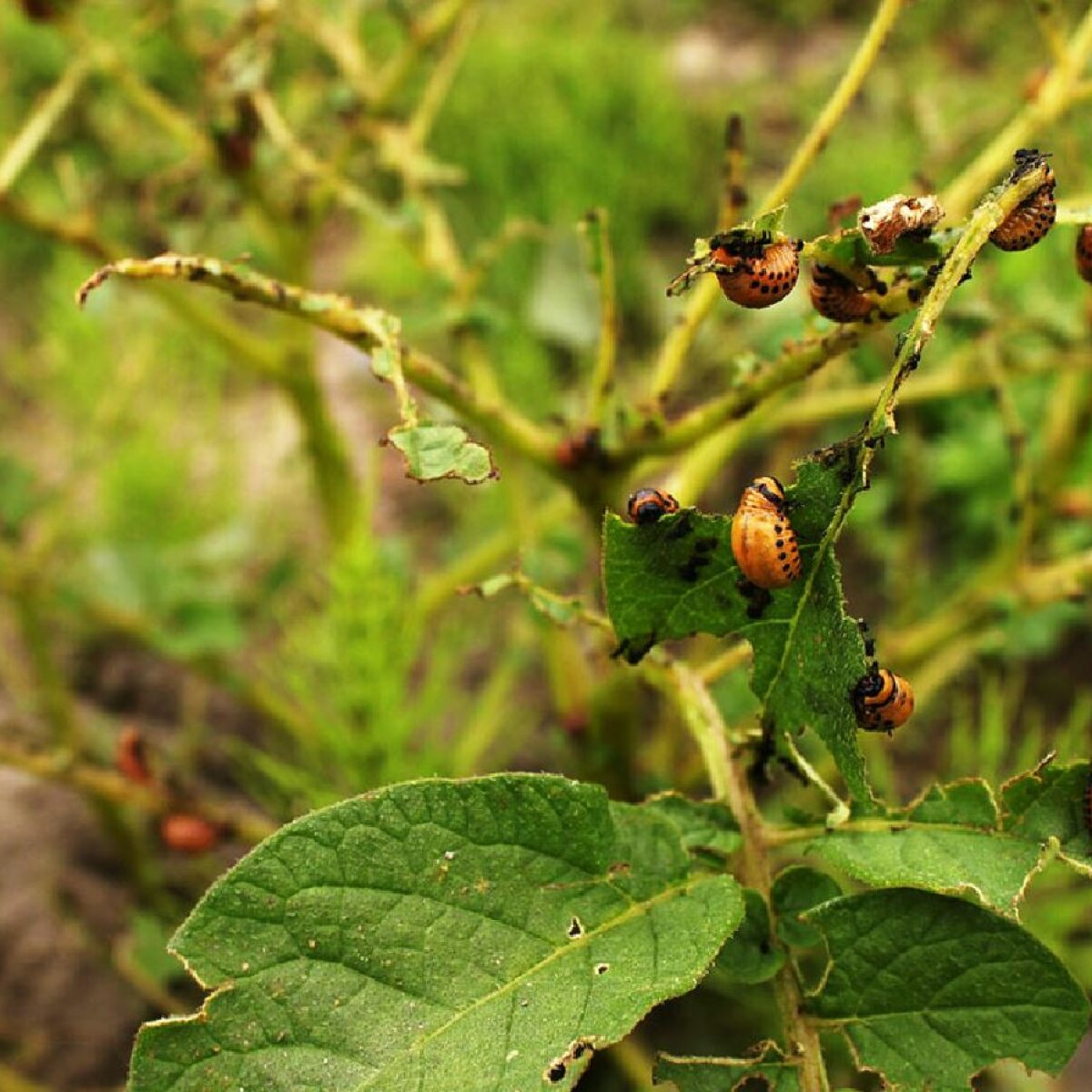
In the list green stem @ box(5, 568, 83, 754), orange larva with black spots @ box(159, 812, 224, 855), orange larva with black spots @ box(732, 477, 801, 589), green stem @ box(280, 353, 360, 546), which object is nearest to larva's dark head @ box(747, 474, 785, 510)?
orange larva with black spots @ box(732, 477, 801, 589)

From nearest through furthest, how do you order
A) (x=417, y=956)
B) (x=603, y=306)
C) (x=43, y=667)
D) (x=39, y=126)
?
1. (x=417, y=956)
2. (x=603, y=306)
3. (x=39, y=126)
4. (x=43, y=667)

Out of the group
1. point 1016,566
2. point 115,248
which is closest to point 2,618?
point 115,248

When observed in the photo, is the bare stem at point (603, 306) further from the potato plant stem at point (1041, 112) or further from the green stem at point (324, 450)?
the green stem at point (324, 450)

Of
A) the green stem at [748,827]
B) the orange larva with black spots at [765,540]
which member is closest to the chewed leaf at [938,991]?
the green stem at [748,827]

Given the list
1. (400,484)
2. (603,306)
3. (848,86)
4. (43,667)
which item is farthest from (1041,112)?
(400,484)

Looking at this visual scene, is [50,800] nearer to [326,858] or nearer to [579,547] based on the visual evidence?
[579,547]

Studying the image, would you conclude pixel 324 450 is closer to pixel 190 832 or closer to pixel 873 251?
pixel 190 832
